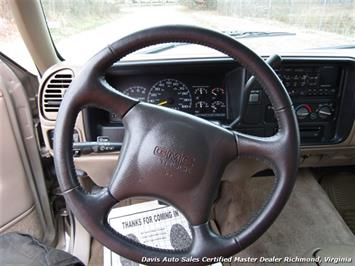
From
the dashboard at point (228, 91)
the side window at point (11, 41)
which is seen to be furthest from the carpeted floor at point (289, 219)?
the side window at point (11, 41)

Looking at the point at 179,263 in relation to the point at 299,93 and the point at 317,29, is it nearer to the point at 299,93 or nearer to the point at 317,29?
the point at 299,93

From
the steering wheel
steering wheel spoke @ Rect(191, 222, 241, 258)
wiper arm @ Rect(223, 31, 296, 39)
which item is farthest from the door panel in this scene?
wiper arm @ Rect(223, 31, 296, 39)

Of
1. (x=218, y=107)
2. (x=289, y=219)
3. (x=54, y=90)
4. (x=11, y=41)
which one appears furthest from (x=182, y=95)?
(x=289, y=219)

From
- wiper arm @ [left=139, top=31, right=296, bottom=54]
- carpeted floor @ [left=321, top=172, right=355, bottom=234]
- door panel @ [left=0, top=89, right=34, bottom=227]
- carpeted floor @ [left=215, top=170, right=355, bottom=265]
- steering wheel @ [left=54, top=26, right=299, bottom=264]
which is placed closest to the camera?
steering wheel @ [left=54, top=26, right=299, bottom=264]

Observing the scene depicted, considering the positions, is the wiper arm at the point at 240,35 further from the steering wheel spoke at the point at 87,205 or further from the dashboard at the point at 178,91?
the steering wheel spoke at the point at 87,205

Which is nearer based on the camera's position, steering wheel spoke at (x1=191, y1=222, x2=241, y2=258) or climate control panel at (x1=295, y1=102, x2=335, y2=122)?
steering wheel spoke at (x1=191, y1=222, x2=241, y2=258)

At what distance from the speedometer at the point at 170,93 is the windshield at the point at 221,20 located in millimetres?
135

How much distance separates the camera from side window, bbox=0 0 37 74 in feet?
3.59

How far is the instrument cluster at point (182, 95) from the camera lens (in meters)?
1.12

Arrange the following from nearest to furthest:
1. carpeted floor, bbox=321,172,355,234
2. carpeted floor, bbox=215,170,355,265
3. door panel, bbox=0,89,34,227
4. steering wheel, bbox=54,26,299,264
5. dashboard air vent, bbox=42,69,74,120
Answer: steering wheel, bbox=54,26,299,264 < dashboard air vent, bbox=42,69,74,120 < door panel, bbox=0,89,34,227 < carpeted floor, bbox=215,170,355,265 < carpeted floor, bbox=321,172,355,234

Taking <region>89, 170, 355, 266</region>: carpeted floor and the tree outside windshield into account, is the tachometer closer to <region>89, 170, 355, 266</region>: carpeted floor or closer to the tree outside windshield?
the tree outside windshield

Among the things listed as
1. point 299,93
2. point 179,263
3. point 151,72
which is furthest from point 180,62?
point 179,263

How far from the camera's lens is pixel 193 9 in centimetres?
116

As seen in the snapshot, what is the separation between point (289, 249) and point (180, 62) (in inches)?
35.6
